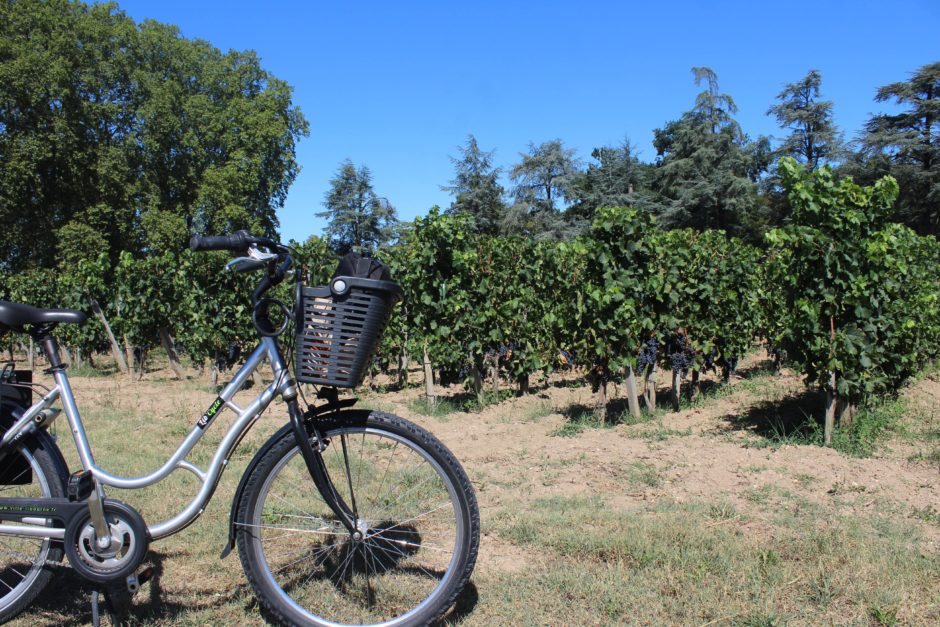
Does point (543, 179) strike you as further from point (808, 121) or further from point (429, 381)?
point (429, 381)

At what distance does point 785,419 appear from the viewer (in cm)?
600

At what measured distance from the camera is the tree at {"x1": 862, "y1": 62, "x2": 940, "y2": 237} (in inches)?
1091

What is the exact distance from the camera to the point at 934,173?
2723cm

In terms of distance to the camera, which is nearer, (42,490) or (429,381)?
(42,490)

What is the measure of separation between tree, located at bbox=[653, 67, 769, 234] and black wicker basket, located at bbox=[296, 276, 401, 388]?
33.1m

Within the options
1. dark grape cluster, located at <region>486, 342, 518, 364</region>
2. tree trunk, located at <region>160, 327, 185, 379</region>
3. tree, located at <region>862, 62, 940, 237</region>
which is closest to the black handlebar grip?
dark grape cluster, located at <region>486, 342, 518, 364</region>

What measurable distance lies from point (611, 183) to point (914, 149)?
13852 millimetres

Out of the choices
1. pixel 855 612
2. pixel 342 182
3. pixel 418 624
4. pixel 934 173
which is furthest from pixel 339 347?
pixel 342 182

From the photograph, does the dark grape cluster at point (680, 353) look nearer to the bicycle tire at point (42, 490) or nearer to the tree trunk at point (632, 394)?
the tree trunk at point (632, 394)

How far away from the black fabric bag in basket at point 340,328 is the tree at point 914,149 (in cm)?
3122

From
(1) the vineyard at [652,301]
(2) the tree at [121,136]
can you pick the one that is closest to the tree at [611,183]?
(2) the tree at [121,136]

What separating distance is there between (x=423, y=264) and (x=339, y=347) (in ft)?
18.6

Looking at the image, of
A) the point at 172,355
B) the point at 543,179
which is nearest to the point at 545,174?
the point at 543,179

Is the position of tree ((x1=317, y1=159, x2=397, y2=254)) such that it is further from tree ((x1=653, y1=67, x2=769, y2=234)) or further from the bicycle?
the bicycle
